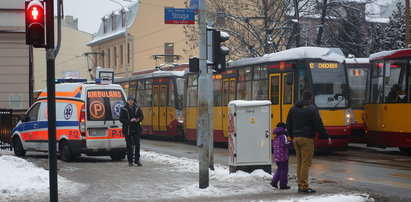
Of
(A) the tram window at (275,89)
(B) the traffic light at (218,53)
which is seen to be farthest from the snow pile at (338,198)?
(A) the tram window at (275,89)

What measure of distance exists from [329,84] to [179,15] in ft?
29.3

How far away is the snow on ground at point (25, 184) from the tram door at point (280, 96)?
914cm

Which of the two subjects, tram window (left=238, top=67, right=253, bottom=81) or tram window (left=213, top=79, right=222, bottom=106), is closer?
tram window (left=238, top=67, right=253, bottom=81)

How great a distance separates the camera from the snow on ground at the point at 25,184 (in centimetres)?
1143

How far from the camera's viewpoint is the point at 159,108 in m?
32.4

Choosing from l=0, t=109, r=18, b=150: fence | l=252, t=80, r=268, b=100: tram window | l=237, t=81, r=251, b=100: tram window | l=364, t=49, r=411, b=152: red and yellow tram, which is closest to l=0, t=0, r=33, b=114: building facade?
l=0, t=109, r=18, b=150: fence

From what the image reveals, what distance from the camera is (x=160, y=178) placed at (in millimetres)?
14195

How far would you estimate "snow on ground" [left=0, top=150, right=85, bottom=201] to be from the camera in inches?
450

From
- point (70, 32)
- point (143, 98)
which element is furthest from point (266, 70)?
point (70, 32)

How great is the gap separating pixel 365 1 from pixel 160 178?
23669mm

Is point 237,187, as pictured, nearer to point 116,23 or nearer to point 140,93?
point 140,93

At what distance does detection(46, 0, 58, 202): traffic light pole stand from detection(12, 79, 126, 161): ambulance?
868cm

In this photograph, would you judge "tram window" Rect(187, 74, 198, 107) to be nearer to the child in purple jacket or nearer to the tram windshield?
the tram windshield

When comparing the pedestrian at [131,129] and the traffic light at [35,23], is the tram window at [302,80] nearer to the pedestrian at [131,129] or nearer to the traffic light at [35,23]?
the pedestrian at [131,129]
